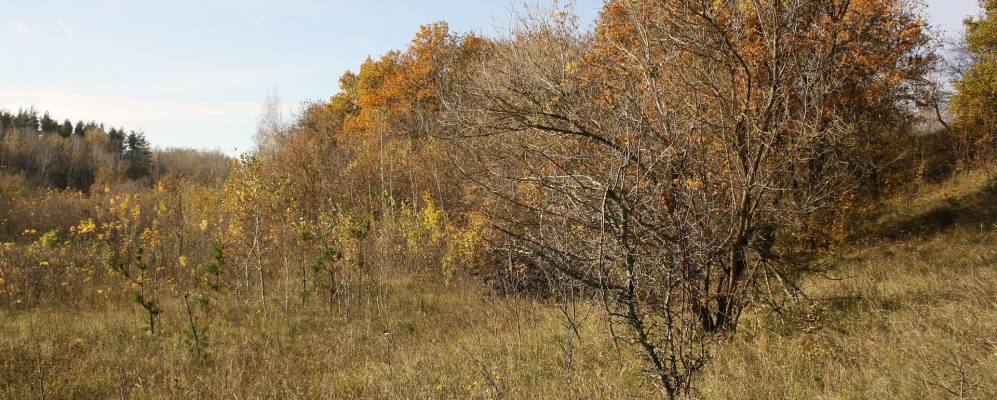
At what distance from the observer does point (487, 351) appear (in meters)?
5.91

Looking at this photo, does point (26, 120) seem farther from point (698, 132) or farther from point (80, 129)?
point (698, 132)

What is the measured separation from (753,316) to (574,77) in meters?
3.46

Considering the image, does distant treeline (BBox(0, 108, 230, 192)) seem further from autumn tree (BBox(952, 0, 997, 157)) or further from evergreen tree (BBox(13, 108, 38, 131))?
autumn tree (BBox(952, 0, 997, 157))

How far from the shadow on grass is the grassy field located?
5987 millimetres

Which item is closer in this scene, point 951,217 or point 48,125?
point 951,217

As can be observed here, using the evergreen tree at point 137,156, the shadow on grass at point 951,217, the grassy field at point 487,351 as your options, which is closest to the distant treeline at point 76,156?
the evergreen tree at point 137,156

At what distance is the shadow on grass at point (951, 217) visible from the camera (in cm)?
1468

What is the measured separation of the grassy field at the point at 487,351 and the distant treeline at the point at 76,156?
2463cm

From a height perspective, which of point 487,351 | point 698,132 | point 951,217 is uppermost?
point 698,132

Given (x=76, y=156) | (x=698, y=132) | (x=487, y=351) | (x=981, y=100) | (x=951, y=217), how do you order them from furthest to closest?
(x=76, y=156)
(x=981, y=100)
(x=951, y=217)
(x=487, y=351)
(x=698, y=132)

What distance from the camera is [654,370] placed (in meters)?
3.29

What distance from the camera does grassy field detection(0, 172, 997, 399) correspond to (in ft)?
13.5

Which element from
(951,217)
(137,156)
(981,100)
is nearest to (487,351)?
(951,217)

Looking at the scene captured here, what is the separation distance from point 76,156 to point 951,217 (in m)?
50.3
